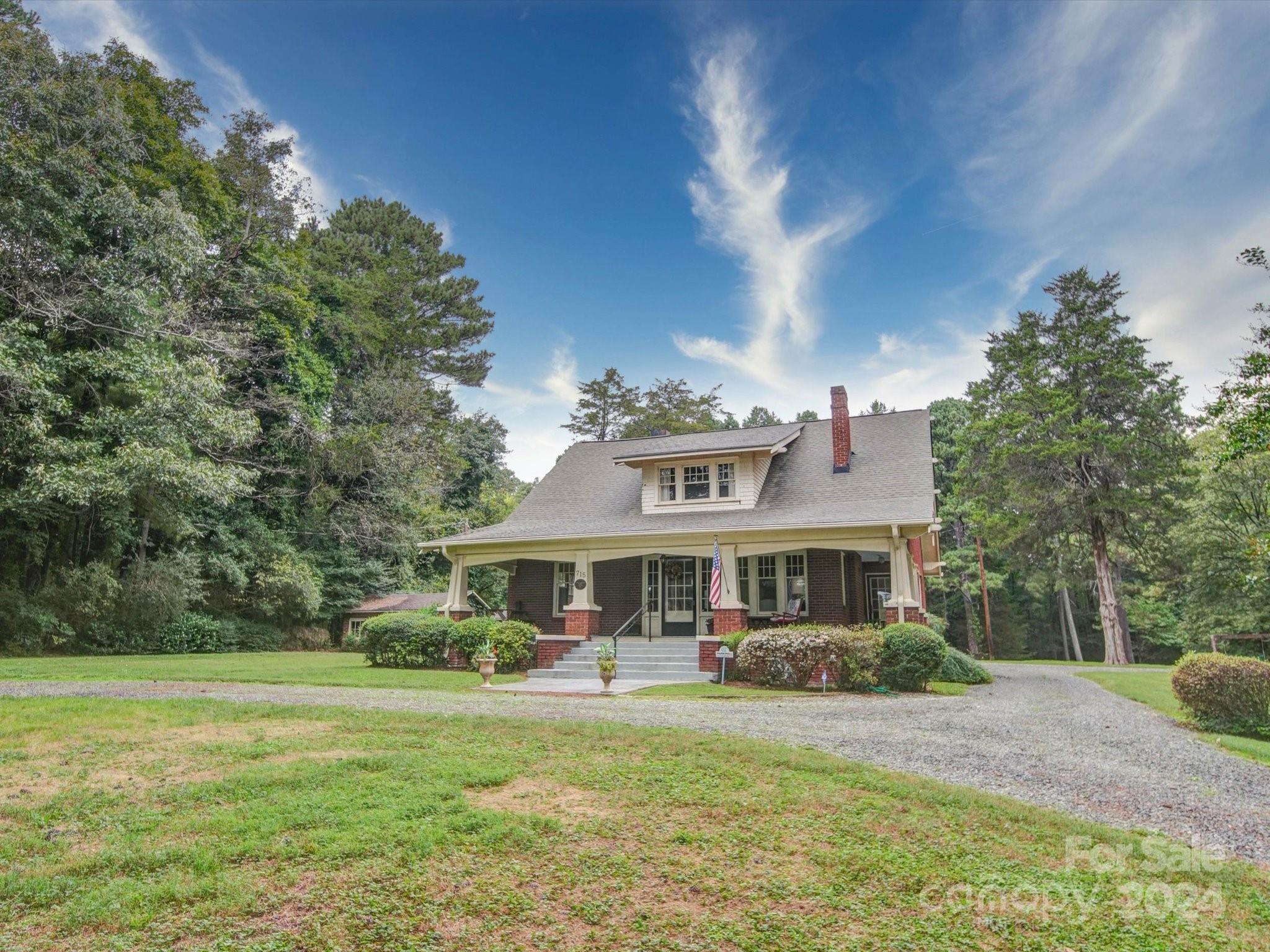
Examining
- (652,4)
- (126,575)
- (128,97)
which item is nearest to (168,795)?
(652,4)

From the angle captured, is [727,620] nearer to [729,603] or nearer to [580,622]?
[729,603]

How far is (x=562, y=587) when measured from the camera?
1953 centimetres

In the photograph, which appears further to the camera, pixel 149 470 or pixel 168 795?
pixel 149 470

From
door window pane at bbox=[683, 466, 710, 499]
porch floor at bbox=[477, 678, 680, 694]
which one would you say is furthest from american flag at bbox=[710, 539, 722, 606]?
door window pane at bbox=[683, 466, 710, 499]

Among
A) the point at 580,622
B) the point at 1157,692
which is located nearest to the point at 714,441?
the point at 580,622

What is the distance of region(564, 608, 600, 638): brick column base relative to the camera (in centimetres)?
1650

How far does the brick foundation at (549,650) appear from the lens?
15.6 m

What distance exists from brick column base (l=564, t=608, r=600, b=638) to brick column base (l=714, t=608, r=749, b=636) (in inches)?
124

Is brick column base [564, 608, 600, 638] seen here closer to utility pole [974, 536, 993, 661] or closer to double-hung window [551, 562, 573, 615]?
double-hung window [551, 562, 573, 615]

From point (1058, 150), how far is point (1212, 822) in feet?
46.2

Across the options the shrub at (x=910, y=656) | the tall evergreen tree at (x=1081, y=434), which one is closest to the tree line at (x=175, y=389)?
the shrub at (x=910, y=656)

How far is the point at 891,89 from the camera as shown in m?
14.9

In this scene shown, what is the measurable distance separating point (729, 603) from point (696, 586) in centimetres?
269

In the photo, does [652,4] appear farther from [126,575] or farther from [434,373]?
[434,373]
